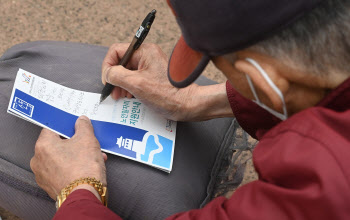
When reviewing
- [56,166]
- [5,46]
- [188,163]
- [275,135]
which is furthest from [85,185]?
[5,46]

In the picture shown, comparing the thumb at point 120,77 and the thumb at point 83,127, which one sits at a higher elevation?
the thumb at point 120,77

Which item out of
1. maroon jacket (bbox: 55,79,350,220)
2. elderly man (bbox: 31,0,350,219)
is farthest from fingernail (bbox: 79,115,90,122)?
maroon jacket (bbox: 55,79,350,220)

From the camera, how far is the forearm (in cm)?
106

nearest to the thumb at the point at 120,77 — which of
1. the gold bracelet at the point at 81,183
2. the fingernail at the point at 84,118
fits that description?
the fingernail at the point at 84,118

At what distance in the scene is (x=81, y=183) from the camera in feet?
2.86

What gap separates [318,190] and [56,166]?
570 mm

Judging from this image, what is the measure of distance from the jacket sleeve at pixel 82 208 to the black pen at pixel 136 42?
292 millimetres

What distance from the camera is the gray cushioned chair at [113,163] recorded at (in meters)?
0.93

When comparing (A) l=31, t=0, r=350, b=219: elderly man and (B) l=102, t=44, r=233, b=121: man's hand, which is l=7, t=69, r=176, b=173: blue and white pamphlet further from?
(A) l=31, t=0, r=350, b=219: elderly man

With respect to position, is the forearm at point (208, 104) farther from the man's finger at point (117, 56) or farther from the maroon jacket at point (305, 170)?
the maroon jacket at point (305, 170)

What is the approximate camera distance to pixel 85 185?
87 centimetres

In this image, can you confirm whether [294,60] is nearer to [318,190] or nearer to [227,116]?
[318,190]

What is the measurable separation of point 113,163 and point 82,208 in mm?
182

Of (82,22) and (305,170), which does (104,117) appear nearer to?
(305,170)
